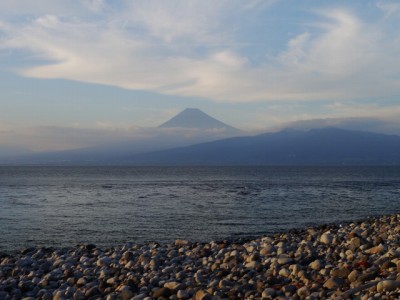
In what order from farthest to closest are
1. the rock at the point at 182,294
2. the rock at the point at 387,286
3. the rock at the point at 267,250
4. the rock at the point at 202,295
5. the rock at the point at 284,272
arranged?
the rock at the point at 267,250, the rock at the point at 284,272, the rock at the point at 182,294, the rock at the point at 202,295, the rock at the point at 387,286

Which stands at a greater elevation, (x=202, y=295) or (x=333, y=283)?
(x=333, y=283)

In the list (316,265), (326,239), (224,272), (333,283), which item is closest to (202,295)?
(224,272)

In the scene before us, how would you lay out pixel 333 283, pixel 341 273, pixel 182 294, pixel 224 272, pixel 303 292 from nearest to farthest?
1. pixel 303 292
2. pixel 333 283
3. pixel 341 273
4. pixel 182 294
5. pixel 224 272

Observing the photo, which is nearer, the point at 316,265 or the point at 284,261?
the point at 316,265

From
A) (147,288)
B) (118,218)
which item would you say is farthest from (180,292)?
(118,218)

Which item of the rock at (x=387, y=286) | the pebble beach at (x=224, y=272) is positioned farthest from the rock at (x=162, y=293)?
the rock at (x=387, y=286)

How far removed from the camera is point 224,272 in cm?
1043

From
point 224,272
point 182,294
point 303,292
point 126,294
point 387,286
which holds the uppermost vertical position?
point 387,286

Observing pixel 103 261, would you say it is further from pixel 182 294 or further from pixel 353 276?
pixel 353 276

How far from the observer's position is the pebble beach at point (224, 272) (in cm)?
866

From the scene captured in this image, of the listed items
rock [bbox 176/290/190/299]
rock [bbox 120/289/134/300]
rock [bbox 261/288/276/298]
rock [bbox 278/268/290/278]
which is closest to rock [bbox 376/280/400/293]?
rock [bbox 261/288/276/298]

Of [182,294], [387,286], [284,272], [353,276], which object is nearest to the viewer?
[387,286]

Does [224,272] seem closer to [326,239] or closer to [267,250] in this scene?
[267,250]

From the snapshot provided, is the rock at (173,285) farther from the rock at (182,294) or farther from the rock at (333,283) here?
the rock at (333,283)
